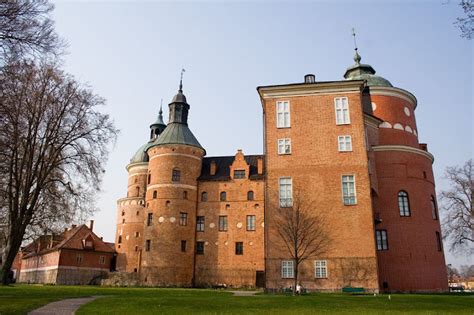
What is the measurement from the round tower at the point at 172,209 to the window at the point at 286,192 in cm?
1679

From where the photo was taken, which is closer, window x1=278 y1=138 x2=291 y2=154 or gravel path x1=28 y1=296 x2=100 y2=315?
gravel path x1=28 y1=296 x2=100 y2=315

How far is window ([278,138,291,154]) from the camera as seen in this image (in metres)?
31.8

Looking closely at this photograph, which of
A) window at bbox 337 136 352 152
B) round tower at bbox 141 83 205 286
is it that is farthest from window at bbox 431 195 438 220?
round tower at bbox 141 83 205 286

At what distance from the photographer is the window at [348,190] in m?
29.9

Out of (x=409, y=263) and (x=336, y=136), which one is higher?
(x=336, y=136)

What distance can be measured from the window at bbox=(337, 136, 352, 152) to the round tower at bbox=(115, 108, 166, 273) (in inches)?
1281

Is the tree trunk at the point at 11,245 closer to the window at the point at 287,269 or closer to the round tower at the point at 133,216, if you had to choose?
the window at the point at 287,269

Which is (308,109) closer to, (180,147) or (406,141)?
(406,141)

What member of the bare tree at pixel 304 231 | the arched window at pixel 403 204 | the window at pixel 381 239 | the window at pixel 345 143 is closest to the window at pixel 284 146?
the window at pixel 345 143

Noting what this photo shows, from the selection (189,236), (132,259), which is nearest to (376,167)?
(189,236)

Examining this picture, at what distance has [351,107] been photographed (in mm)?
31953

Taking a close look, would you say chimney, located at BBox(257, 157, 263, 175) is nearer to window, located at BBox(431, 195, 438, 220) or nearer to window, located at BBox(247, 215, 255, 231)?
window, located at BBox(247, 215, 255, 231)

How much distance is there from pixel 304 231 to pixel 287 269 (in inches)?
126

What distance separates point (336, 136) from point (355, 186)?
14.2 ft
